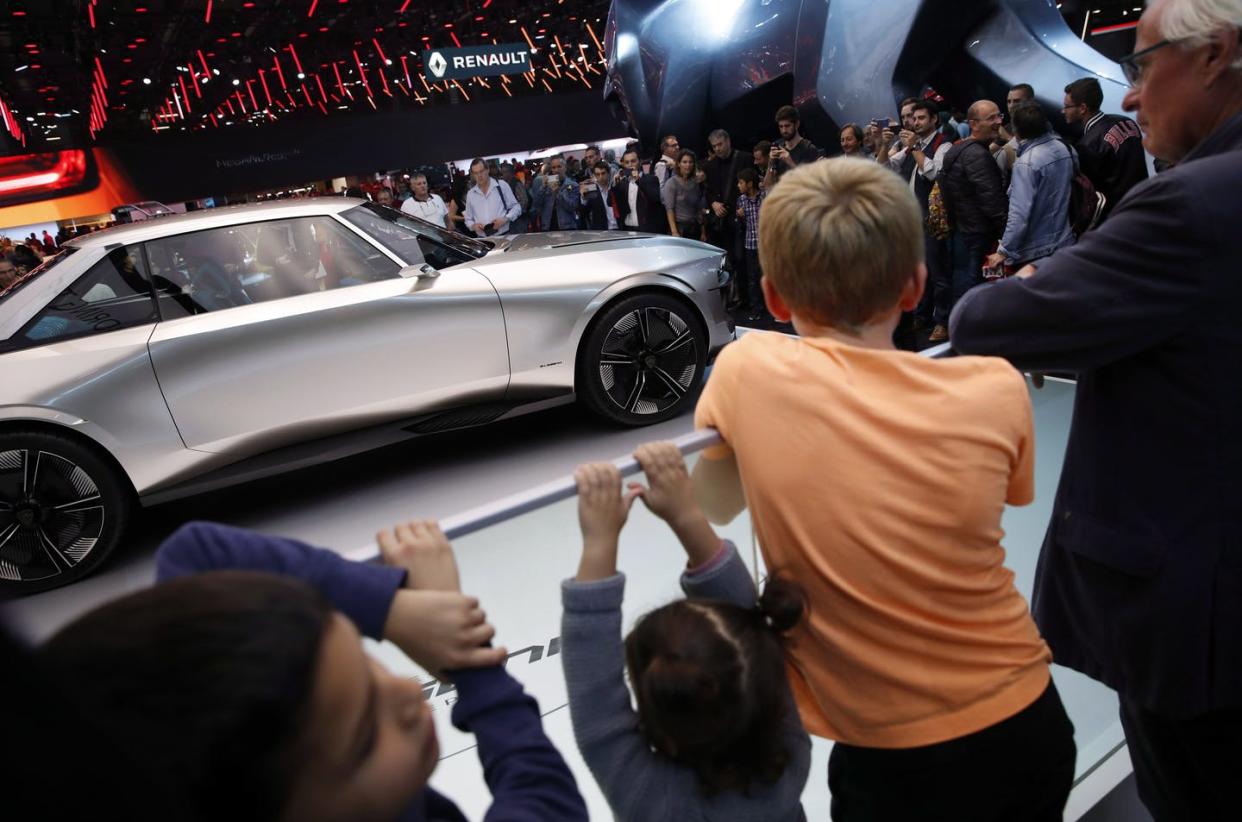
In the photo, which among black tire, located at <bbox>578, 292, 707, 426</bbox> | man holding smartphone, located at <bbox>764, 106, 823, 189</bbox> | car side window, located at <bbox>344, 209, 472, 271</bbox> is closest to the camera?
car side window, located at <bbox>344, 209, 472, 271</bbox>

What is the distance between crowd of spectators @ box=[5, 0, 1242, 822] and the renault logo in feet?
44.3

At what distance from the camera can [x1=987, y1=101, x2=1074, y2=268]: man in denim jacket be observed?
15.6ft

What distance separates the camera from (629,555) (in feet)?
4.28

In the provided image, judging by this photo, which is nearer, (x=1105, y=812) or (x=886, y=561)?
(x=886, y=561)

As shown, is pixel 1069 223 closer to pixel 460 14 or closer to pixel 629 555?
pixel 629 555

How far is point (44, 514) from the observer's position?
3475 millimetres

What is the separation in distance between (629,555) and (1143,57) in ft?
3.68

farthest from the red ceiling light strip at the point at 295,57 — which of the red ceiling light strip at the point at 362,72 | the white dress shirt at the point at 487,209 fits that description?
the white dress shirt at the point at 487,209

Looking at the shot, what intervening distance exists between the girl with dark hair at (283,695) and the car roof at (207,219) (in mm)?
3379

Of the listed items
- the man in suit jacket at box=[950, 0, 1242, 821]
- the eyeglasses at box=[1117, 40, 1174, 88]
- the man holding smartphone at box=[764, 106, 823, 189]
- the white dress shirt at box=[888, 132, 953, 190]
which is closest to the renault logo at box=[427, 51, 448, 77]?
the man holding smartphone at box=[764, 106, 823, 189]

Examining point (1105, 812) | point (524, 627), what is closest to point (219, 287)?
point (524, 627)

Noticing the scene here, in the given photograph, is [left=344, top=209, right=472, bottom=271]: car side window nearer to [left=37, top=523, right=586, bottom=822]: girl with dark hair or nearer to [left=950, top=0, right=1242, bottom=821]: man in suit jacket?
[left=950, top=0, right=1242, bottom=821]: man in suit jacket


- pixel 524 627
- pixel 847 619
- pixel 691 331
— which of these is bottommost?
pixel 691 331

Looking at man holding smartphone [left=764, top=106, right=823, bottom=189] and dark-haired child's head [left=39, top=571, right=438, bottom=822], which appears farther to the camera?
man holding smartphone [left=764, top=106, right=823, bottom=189]
